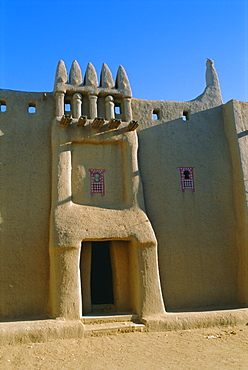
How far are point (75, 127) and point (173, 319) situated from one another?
20.5 feet

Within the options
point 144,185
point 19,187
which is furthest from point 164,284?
point 19,187

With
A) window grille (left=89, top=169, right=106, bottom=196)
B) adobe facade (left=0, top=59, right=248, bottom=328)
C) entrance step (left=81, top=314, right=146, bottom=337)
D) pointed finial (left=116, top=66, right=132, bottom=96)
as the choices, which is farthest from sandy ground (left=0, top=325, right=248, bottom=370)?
pointed finial (left=116, top=66, right=132, bottom=96)

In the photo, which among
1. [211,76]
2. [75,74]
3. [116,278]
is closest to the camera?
[116,278]

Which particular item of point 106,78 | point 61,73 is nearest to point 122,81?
point 106,78

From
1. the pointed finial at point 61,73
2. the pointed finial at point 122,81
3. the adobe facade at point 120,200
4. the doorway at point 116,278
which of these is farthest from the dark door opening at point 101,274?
the pointed finial at point 61,73

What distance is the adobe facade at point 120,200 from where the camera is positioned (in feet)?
31.8

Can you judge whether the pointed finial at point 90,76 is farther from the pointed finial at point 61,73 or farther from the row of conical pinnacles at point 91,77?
the pointed finial at point 61,73

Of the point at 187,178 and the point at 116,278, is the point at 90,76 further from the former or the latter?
the point at 116,278

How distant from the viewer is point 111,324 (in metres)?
9.02

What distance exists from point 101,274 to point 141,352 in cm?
622

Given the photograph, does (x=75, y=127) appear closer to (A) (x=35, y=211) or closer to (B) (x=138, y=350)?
(A) (x=35, y=211)

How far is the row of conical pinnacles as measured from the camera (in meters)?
11.4

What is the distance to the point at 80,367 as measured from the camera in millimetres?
6570

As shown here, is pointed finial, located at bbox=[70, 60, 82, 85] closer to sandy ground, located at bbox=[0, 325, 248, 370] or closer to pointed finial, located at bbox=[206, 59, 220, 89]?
pointed finial, located at bbox=[206, 59, 220, 89]
